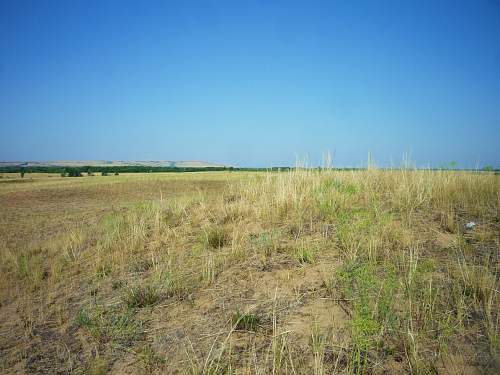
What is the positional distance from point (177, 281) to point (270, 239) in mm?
1421

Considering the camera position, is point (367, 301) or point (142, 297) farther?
point (142, 297)

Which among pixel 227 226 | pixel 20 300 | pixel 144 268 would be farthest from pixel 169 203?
pixel 20 300

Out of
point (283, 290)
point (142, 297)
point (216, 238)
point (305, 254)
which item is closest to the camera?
point (283, 290)

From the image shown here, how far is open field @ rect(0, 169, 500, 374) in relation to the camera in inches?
96.2

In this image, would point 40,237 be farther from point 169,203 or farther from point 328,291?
point 328,291

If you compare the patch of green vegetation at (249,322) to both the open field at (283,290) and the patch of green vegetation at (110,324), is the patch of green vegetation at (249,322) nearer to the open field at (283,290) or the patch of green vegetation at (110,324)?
the open field at (283,290)

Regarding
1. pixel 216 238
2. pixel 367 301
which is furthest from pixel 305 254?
pixel 216 238

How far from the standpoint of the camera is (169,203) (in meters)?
9.05

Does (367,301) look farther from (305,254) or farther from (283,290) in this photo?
(305,254)

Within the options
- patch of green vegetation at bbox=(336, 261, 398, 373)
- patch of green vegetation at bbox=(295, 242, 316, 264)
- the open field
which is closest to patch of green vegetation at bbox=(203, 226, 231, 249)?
the open field

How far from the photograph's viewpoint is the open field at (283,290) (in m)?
2.44

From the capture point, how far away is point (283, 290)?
3531 mm

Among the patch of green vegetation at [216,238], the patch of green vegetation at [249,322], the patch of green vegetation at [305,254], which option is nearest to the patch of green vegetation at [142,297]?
the patch of green vegetation at [249,322]

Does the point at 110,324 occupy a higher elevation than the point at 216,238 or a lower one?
lower
